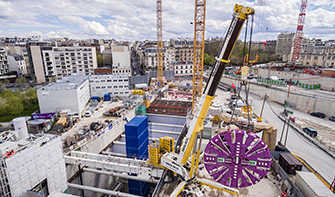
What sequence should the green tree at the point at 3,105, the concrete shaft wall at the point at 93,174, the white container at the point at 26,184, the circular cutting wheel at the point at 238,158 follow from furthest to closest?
the green tree at the point at 3,105, the concrete shaft wall at the point at 93,174, the circular cutting wheel at the point at 238,158, the white container at the point at 26,184

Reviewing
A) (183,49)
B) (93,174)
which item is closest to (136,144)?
(93,174)

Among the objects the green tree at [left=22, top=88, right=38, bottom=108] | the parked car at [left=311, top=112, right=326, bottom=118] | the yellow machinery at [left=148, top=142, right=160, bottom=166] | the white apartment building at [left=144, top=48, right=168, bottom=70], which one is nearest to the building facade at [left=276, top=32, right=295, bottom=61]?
the white apartment building at [left=144, top=48, right=168, bottom=70]

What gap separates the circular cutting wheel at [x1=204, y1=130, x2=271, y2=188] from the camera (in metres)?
11.4

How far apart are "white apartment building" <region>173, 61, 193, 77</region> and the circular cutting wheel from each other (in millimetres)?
61811

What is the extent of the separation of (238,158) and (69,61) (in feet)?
206

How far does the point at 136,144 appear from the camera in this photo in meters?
17.3

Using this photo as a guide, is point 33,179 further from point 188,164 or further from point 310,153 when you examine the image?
point 310,153

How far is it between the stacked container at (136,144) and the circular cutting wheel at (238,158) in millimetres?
7631

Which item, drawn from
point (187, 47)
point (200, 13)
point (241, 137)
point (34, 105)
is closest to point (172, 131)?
point (241, 137)

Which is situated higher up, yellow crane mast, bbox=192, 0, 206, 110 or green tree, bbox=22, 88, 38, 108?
yellow crane mast, bbox=192, 0, 206, 110

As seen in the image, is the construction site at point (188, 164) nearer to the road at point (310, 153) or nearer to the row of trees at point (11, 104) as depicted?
the road at point (310, 153)

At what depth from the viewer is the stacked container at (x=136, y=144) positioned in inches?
674

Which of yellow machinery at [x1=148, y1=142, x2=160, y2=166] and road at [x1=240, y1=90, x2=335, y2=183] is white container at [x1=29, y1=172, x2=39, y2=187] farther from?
road at [x1=240, y1=90, x2=335, y2=183]

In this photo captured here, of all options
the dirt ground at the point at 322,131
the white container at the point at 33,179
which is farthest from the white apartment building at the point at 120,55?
the white container at the point at 33,179
